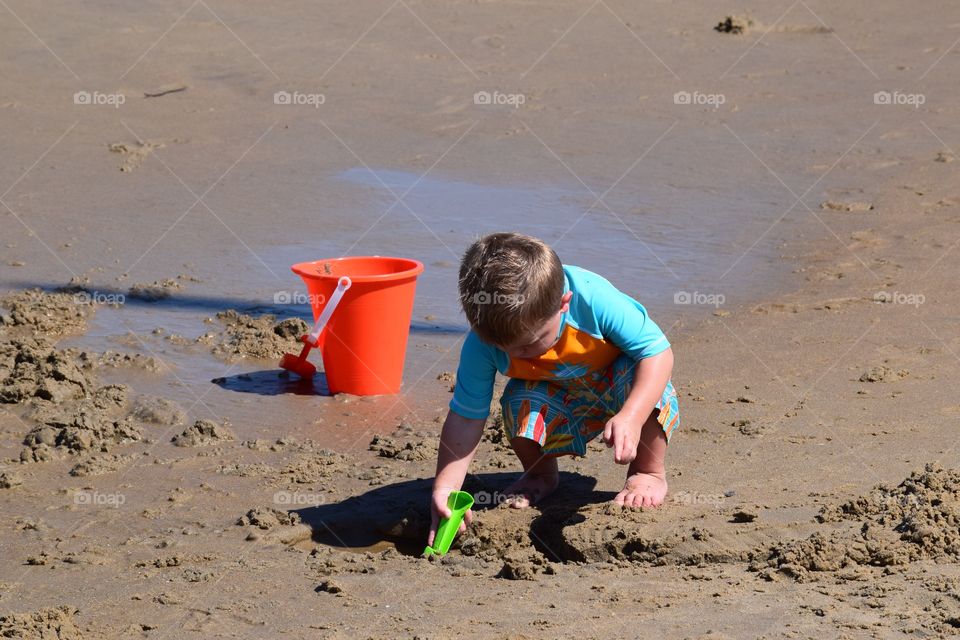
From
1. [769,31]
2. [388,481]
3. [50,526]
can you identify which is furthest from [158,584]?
[769,31]

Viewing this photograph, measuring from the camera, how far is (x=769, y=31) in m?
14.3

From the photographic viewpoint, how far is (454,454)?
3.42m

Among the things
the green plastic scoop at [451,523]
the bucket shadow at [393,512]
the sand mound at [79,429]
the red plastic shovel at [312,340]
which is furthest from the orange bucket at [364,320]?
the green plastic scoop at [451,523]

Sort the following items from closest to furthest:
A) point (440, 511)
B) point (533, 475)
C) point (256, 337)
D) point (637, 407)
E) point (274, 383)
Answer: point (637, 407), point (440, 511), point (533, 475), point (274, 383), point (256, 337)

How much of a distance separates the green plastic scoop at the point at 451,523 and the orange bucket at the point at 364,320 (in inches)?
54.7

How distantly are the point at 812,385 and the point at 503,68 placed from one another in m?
7.75

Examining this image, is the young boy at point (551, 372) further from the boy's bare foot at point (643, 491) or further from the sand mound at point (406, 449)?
the sand mound at point (406, 449)

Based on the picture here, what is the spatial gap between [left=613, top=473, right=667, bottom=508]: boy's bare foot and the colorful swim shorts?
16 centimetres

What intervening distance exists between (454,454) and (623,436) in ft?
1.81

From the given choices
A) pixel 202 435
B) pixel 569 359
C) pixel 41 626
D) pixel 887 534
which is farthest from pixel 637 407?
pixel 202 435

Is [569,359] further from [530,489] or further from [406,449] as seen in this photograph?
[406,449]

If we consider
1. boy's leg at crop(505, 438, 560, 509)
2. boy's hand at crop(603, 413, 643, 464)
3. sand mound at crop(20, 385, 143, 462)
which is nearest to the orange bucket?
sand mound at crop(20, 385, 143, 462)

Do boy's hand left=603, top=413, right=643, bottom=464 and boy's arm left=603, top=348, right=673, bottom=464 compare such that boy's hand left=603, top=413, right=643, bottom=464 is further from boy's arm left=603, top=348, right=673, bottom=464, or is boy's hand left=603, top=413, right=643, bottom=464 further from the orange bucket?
the orange bucket

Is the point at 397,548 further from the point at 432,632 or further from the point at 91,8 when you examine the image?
the point at 91,8
